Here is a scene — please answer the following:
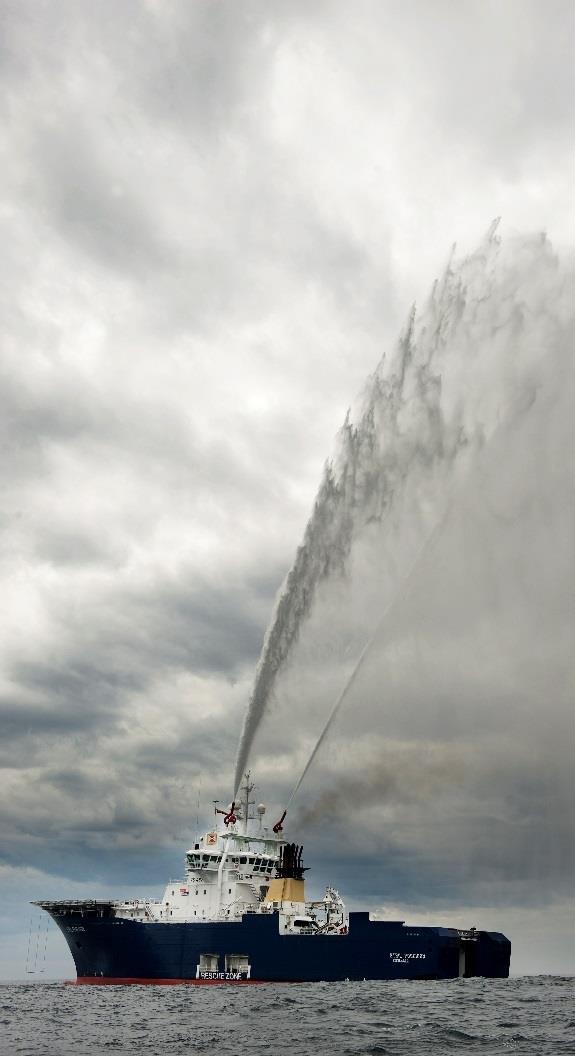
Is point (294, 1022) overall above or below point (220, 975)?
above

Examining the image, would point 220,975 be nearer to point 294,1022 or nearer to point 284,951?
point 284,951

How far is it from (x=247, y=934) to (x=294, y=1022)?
23.1 metres

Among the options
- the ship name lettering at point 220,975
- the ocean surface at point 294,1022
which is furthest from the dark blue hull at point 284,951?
the ocean surface at point 294,1022

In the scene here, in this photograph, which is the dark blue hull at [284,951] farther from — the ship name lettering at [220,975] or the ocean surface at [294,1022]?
the ocean surface at [294,1022]

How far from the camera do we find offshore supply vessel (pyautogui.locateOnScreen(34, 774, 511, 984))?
6219cm

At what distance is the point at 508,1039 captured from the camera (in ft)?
117

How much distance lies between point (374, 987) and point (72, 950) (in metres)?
27.9

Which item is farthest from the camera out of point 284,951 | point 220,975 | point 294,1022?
point 220,975

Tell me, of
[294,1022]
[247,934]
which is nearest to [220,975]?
[247,934]

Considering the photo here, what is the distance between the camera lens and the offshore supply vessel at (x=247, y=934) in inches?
2448

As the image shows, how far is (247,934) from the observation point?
204 feet

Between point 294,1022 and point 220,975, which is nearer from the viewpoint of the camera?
point 294,1022

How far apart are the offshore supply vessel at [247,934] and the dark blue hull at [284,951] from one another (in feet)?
0.24

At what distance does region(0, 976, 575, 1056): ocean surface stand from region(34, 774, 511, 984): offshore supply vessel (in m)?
1.67
